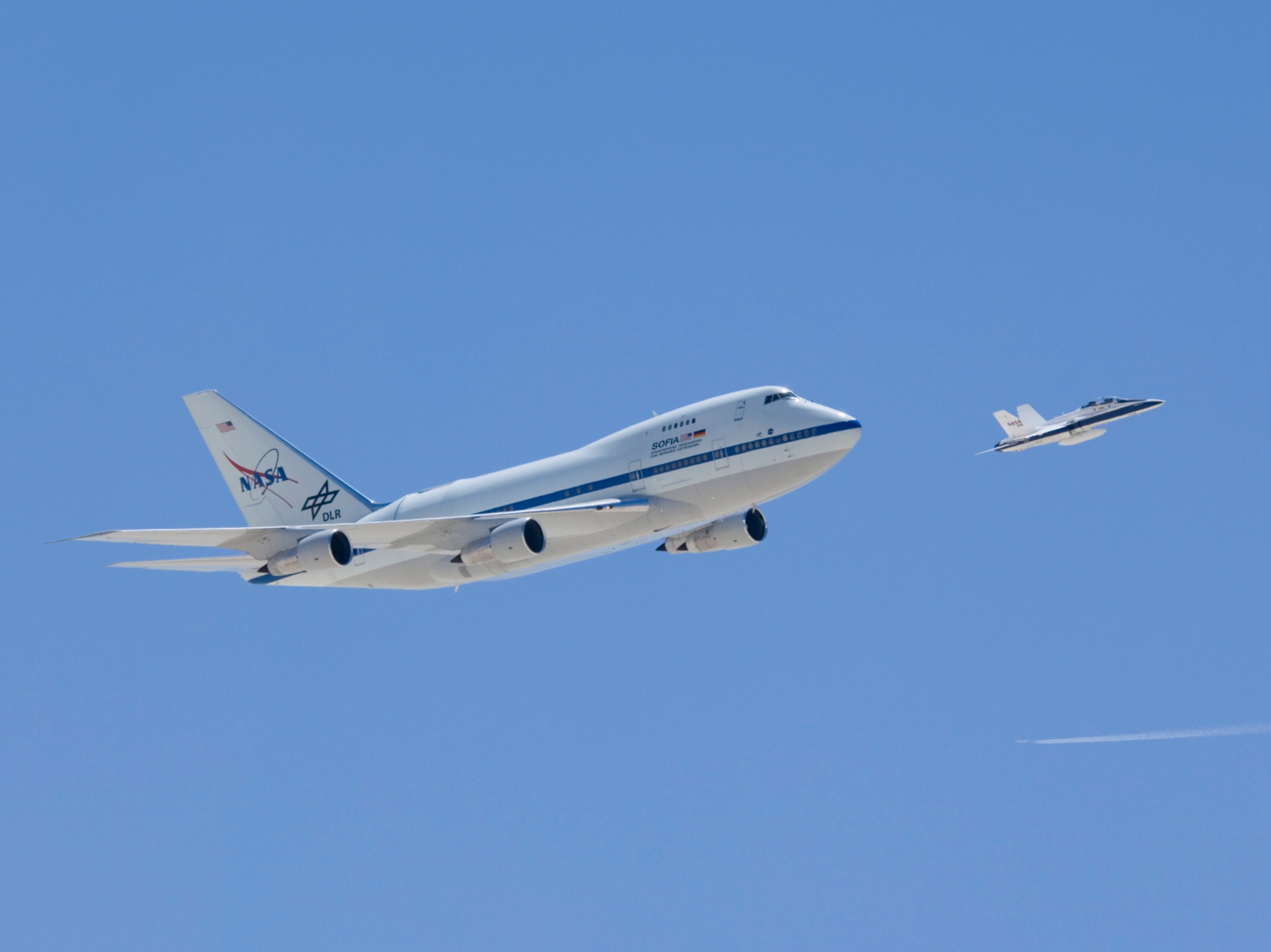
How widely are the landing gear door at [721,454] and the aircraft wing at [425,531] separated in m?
3.36

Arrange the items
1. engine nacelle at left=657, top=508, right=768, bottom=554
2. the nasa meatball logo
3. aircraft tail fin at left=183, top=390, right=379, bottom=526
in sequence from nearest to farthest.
A: engine nacelle at left=657, top=508, right=768, bottom=554, aircraft tail fin at left=183, top=390, right=379, bottom=526, the nasa meatball logo

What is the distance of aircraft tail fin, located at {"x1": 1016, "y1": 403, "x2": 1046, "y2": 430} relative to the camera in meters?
114

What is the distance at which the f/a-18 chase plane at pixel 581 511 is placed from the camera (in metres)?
56.7

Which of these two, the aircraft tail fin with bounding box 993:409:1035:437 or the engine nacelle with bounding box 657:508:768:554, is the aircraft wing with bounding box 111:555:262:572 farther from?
the aircraft tail fin with bounding box 993:409:1035:437

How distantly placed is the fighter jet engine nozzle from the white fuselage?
3.19 feet

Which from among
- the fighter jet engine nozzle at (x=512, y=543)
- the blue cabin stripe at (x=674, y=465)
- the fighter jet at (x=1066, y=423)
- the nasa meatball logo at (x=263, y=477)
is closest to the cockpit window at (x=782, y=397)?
the blue cabin stripe at (x=674, y=465)

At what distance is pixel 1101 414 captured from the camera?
366ft

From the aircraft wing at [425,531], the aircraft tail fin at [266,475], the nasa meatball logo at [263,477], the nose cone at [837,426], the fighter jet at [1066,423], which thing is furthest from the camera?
the fighter jet at [1066,423]

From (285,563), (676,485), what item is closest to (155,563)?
(285,563)

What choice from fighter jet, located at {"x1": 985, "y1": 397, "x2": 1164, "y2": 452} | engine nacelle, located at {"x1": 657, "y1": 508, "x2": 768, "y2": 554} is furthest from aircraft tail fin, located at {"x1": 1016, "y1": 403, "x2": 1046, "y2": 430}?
engine nacelle, located at {"x1": 657, "y1": 508, "x2": 768, "y2": 554}

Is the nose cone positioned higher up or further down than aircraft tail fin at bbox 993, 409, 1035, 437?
further down

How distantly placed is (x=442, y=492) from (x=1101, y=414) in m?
63.8

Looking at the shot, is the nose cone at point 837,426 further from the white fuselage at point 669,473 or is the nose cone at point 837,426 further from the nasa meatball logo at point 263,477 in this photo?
the nasa meatball logo at point 263,477

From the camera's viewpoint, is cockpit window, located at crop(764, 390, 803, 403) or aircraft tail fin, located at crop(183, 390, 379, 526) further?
aircraft tail fin, located at crop(183, 390, 379, 526)
